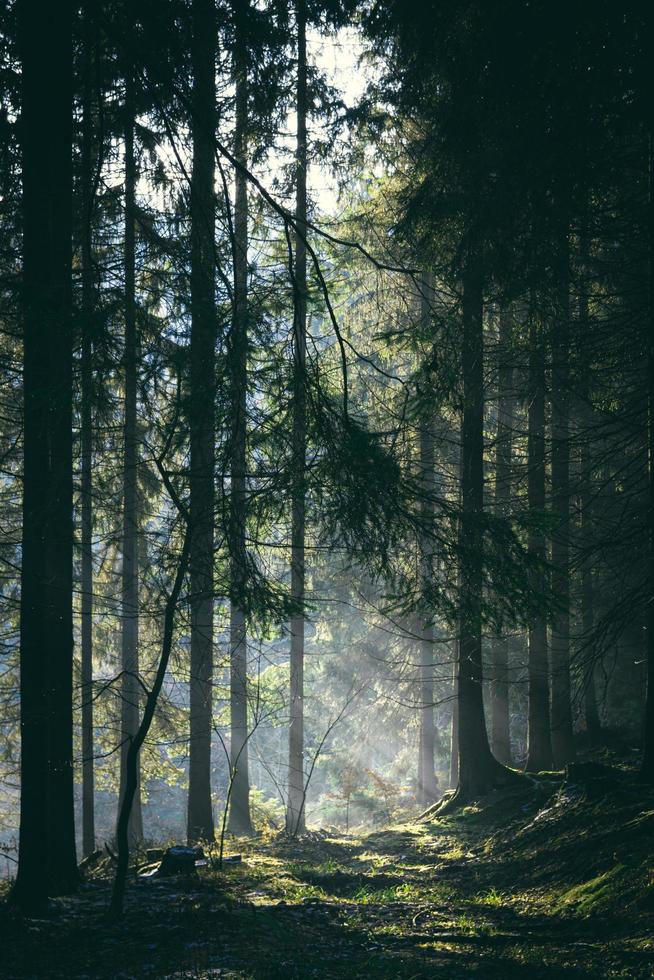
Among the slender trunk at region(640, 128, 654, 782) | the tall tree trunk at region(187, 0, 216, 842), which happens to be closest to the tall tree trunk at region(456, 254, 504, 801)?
the slender trunk at region(640, 128, 654, 782)

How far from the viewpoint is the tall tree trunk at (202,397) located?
5.07 meters

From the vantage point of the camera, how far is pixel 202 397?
16.3ft

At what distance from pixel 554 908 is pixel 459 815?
5735 millimetres

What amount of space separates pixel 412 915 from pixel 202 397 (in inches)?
204

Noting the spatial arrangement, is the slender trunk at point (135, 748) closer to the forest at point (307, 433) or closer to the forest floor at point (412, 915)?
the forest at point (307, 433)

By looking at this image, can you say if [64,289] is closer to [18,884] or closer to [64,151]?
[64,151]

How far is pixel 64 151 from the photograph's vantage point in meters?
7.20

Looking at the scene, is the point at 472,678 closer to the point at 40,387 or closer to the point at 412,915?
the point at 412,915

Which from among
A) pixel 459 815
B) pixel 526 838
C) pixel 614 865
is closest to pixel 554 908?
pixel 614 865

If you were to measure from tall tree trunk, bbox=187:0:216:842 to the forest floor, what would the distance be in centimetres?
229

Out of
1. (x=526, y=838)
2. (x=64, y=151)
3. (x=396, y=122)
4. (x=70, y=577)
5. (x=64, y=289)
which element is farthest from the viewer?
(x=396, y=122)

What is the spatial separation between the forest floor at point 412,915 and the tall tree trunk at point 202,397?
90.0 inches

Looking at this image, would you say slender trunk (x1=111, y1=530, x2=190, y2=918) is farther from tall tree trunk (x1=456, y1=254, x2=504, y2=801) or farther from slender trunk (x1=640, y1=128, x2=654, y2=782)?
tall tree trunk (x1=456, y1=254, x2=504, y2=801)

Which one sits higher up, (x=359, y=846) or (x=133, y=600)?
(x=133, y=600)
